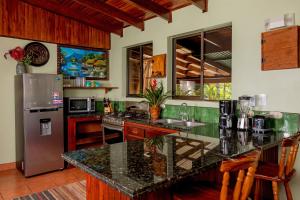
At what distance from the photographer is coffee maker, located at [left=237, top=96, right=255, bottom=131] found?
2561mm

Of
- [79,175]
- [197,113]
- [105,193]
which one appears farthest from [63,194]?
[197,113]

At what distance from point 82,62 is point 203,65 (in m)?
2.69

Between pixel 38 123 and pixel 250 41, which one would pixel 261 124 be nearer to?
pixel 250 41

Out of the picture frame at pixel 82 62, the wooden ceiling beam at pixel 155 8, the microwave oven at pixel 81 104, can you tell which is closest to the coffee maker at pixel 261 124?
the wooden ceiling beam at pixel 155 8

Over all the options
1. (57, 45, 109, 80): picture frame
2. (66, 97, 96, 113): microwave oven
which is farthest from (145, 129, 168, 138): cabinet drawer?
(57, 45, 109, 80): picture frame

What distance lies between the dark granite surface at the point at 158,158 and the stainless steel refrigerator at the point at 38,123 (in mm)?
2507

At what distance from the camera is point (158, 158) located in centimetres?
147

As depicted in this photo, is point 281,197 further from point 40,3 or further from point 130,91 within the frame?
point 40,3

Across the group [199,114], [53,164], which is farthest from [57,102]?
[199,114]

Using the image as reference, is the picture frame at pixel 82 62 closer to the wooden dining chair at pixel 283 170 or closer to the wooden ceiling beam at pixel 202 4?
the wooden ceiling beam at pixel 202 4

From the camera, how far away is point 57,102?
13.1 ft

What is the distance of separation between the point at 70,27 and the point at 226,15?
121 inches

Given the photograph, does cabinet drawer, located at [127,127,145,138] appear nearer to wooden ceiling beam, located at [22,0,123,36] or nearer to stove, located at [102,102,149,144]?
stove, located at [102,102,149,144]

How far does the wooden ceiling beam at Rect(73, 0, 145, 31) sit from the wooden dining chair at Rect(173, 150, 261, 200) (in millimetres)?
3210
